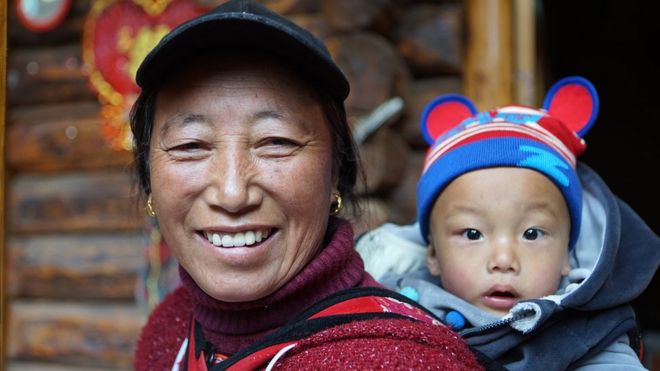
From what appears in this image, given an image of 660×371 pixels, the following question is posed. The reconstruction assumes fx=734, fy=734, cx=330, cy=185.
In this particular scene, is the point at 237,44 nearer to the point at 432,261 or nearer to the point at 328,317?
the point at 328,317

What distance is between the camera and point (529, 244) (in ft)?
5.11

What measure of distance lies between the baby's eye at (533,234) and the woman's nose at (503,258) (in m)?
0.04

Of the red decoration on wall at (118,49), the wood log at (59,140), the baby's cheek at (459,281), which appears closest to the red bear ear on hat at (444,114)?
the baby's cheek at (459,281)

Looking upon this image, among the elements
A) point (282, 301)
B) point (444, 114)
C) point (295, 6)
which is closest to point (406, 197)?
point (295, 6)

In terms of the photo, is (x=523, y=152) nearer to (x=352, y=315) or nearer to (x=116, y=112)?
(x=352, y=315)

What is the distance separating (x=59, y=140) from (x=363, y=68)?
5.98ft

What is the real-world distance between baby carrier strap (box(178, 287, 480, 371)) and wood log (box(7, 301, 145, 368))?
99.9 inches

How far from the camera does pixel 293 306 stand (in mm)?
1426

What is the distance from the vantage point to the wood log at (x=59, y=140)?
3875 mm

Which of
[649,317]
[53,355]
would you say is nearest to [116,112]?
[53,355]

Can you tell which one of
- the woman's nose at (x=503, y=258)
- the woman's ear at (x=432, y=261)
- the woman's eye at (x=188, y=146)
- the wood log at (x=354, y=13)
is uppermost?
the woman's eye at (x=188, y=146)

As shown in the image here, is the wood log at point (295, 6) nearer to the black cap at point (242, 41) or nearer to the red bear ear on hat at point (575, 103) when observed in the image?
the red bear ear on hat at point (575, 103)

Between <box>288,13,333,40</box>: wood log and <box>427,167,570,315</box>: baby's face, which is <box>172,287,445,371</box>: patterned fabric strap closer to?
<box>427,167,570,315</box>: baby's face

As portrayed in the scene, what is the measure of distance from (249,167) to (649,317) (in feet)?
21.4
